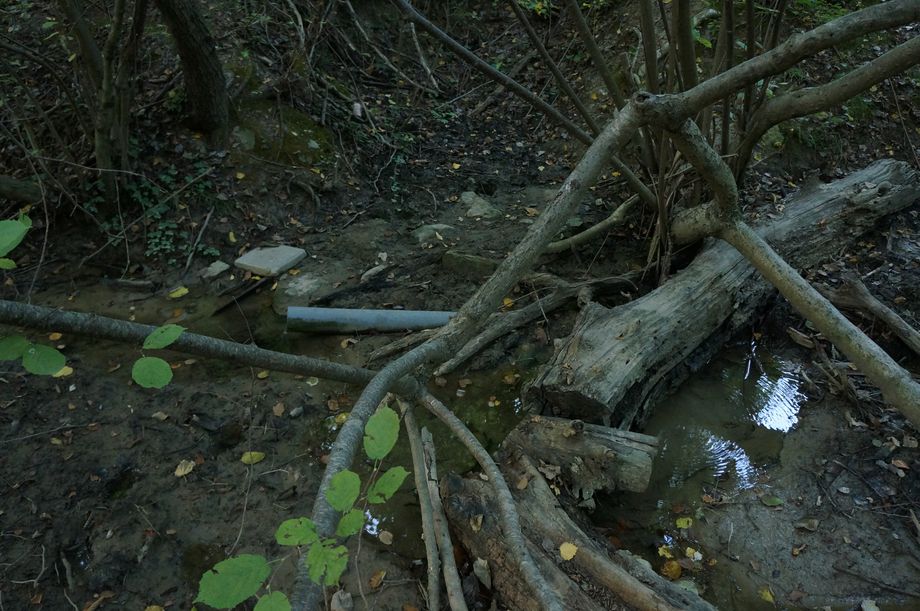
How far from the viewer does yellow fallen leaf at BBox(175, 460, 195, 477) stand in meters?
3.08

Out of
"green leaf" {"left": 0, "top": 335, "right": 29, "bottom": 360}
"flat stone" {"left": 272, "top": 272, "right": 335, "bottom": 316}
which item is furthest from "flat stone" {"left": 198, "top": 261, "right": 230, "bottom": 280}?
"green leaf" {"left": 0, "top": 335, "right": 29, "bottom": 360}

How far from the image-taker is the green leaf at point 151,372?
1.15 metres

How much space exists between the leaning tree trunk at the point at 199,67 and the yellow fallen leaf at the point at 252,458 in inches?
135

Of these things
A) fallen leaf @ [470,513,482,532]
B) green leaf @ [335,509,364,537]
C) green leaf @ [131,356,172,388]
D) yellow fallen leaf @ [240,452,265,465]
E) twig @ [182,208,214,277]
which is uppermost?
green leaf @ [131,356,172,388]

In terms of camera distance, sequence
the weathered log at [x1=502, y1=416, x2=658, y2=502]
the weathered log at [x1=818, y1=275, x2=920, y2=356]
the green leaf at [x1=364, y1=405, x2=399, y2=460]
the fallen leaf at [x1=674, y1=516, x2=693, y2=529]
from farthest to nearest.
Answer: the weathered log at [x1=818, y1=275, x2=920, y2=356] < the fallen leaf at [x1=674, y1=516, x2=693, y2=529] < the weathered log at [x1=502, y1=416, x2=658, y2=502] < the green leaf at [x1=364, y1=405, x2=399, y2=460]

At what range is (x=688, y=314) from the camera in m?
3.52

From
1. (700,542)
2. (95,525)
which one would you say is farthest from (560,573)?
(95,525)

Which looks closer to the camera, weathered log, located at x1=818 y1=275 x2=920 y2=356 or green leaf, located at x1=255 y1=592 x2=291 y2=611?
green leaf, located at x1=255 y1=592 x2=291 y2=611

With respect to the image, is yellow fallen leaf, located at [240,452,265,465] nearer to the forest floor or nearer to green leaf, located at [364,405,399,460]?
the forest floor

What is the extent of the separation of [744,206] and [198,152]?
15.9 feet

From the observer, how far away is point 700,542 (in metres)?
2.75

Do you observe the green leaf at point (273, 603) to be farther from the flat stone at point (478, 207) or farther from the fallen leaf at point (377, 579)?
the flat stone at point (478, 207)

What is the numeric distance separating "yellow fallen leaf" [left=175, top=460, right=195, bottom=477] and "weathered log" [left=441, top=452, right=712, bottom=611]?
142cm

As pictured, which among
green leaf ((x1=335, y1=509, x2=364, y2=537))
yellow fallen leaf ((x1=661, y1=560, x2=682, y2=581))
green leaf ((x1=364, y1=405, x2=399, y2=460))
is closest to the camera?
green leaf ((x1=335, y1=509, x2=364, y2=537))
